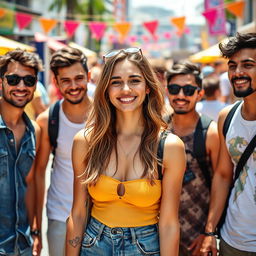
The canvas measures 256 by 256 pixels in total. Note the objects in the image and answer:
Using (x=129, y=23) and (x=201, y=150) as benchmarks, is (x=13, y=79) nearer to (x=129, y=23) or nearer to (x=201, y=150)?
(x=201, y=150)

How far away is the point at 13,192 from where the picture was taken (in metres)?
3.37

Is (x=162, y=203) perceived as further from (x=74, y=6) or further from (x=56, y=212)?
(x=74, y=6)

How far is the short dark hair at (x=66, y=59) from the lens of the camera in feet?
13.1

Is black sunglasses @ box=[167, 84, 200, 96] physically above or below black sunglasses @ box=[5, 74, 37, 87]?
below

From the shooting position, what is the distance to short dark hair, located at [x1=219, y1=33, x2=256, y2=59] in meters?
3.12

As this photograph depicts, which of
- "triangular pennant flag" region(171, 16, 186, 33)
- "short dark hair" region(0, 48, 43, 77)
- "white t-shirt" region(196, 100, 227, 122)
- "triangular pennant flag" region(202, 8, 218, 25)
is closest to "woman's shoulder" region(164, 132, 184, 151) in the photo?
"short dark hair" region(0, 48, 43, 77)

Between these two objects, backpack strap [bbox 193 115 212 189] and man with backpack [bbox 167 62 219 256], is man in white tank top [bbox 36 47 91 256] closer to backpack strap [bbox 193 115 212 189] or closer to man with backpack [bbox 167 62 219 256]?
man with backpack [bbox 167 62 219 256]

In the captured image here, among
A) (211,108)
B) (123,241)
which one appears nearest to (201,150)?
(123,241)

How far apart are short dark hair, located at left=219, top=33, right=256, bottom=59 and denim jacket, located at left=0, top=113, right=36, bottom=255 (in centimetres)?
168

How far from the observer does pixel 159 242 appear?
8.81ft

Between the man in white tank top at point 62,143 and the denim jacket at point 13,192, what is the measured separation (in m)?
0.34

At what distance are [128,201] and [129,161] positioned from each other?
0.28 m

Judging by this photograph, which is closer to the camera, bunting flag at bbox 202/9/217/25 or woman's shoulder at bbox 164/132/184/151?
woman's shoulder at bbox 164/132/184/151

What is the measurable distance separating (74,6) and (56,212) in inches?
1365
